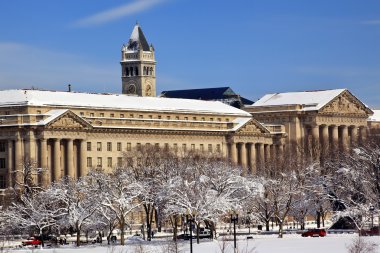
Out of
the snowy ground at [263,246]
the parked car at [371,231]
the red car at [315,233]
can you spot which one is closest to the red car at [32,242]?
the snowy ground at [263,246]

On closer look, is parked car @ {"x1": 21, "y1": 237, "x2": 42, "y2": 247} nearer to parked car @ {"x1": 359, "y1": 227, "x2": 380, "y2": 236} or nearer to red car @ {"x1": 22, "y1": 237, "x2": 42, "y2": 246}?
red car @ {"x1": 22, "y1": 237, "x2": 42, "y2": 246}

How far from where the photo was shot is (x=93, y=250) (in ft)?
461

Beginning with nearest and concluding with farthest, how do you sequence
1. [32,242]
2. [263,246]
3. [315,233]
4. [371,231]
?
1. [263,246]
2. [32,242]
3. [371,231]
4. [315,233]

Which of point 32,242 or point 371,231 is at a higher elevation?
point 371,231

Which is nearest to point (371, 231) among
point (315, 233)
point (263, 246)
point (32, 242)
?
point (315, 233)

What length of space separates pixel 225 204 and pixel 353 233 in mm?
14458

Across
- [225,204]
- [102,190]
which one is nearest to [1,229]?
[102,190]

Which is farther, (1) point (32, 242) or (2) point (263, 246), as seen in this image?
(1) point (32, 242)

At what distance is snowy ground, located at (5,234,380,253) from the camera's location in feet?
429

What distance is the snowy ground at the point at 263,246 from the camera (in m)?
131

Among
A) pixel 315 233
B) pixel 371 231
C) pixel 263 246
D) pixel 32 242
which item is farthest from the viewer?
pixel 315 233

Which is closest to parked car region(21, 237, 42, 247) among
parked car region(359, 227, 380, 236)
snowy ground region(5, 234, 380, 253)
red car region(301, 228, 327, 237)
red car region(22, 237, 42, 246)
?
red car region(22, 237, 42, 246)

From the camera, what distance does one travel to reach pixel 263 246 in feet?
458

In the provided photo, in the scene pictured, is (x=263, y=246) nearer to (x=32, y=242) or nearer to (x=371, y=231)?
(x=371, y=231)
